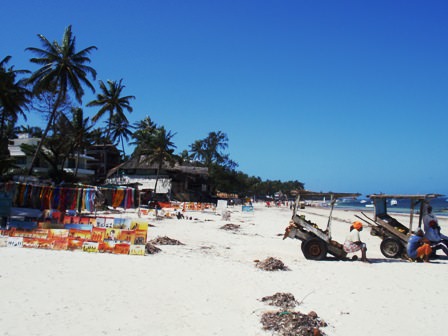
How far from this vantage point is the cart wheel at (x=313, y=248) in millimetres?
11430

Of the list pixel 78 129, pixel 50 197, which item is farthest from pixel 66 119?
pixel 50 197

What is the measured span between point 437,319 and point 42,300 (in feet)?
22.6

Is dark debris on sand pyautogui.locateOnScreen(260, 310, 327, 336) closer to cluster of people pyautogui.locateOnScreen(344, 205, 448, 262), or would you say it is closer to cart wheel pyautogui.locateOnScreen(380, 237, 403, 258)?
cluster of people pyautogui.locateOnScreen(344, 205, 448, 262)

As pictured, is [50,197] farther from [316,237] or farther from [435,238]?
[435,238]

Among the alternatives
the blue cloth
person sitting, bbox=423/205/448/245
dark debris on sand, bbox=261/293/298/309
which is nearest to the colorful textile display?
dark debris on sand, bbox=261/293/298/309

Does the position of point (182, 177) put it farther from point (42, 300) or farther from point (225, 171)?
point (42, 300)

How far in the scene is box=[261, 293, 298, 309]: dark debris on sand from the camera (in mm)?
6684

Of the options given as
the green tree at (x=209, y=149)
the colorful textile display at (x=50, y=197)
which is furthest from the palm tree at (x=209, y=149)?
the colorful textile display at (x=50, y=197)

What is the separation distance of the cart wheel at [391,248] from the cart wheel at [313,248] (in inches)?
93.2

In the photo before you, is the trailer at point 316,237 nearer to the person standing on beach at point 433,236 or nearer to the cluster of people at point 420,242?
the cluster of people at point 420,242

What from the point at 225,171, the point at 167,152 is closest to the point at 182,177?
the point at 167,152

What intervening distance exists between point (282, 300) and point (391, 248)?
23.3 feet

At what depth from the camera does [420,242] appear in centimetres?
1172

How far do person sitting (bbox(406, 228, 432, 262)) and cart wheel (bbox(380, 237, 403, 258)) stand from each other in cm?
46
